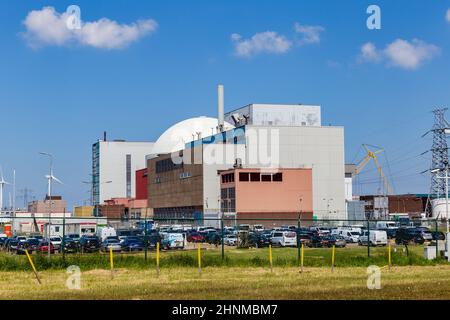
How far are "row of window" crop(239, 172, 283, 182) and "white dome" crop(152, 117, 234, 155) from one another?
38459mm

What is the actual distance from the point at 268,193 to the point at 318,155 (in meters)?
19.4

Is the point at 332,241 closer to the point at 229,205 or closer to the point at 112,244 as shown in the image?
the point at 112,244

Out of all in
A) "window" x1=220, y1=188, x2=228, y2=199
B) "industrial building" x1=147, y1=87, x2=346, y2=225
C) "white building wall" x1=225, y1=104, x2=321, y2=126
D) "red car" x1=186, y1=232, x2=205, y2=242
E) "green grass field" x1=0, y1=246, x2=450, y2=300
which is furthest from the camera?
"white building wall" x1=225, y1=104, x2=321, y2=126

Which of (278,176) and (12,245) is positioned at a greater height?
(278,176)

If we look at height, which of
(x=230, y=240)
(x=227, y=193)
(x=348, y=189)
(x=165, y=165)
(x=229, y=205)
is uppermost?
(x=165, y=165)

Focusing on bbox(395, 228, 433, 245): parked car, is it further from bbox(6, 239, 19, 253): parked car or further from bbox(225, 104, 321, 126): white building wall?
bbox(225, 104, 321, 126): white building wall

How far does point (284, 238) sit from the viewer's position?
213 feet

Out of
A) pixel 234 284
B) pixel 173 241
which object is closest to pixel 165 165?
pixel 173 241

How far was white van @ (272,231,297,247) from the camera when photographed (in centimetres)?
6369

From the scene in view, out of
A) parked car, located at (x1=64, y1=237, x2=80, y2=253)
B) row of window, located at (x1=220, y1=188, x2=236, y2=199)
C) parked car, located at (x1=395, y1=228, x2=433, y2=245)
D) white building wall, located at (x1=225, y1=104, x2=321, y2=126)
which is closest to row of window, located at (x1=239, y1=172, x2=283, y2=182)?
row of window, located at (x1=220, y1=188, x2=236, y2=199)

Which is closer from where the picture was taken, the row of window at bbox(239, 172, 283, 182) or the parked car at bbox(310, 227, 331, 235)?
the parked car at bbox(310, 227, 331, 235)

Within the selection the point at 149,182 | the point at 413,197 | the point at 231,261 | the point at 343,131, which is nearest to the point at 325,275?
the point at 231,261
